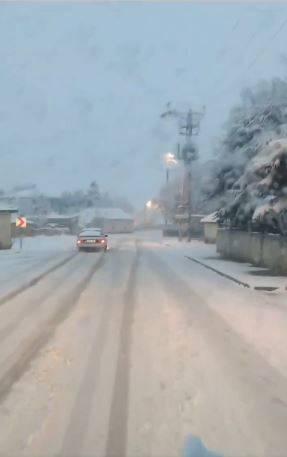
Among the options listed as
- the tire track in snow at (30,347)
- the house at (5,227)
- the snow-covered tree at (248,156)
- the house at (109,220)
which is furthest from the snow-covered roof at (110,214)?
the tire track in snow at (30,347)

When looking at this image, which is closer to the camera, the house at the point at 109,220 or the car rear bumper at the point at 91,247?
the car rear bumper at the point at 91,247

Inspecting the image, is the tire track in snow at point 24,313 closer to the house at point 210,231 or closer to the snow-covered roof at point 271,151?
the snow-covered roof at point 271,151

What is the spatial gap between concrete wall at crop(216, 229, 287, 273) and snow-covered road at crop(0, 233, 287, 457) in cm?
881

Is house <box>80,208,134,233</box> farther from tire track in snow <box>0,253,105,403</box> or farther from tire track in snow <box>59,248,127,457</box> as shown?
tire track in snow <box>59,248,127,457</box>

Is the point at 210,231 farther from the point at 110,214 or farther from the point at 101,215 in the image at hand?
the point at 110,214

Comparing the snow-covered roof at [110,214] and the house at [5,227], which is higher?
the snow-covered roof at [110,214]

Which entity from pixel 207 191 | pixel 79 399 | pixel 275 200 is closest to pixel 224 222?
pixel 207 191

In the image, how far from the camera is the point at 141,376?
795cm

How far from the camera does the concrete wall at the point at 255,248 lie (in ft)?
80.5

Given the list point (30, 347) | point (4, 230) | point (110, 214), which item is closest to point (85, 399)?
point (30, 347)

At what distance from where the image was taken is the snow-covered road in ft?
18.4

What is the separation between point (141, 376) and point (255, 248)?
22.2 metres

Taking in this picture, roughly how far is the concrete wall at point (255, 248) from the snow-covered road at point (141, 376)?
28.9 ft

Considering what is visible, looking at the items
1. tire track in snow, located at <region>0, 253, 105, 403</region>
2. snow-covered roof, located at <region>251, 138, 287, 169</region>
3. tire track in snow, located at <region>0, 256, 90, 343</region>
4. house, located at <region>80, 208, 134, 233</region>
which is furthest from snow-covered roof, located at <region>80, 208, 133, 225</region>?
tire track in snow, located at <region>0, 253, 105, 403</region>
